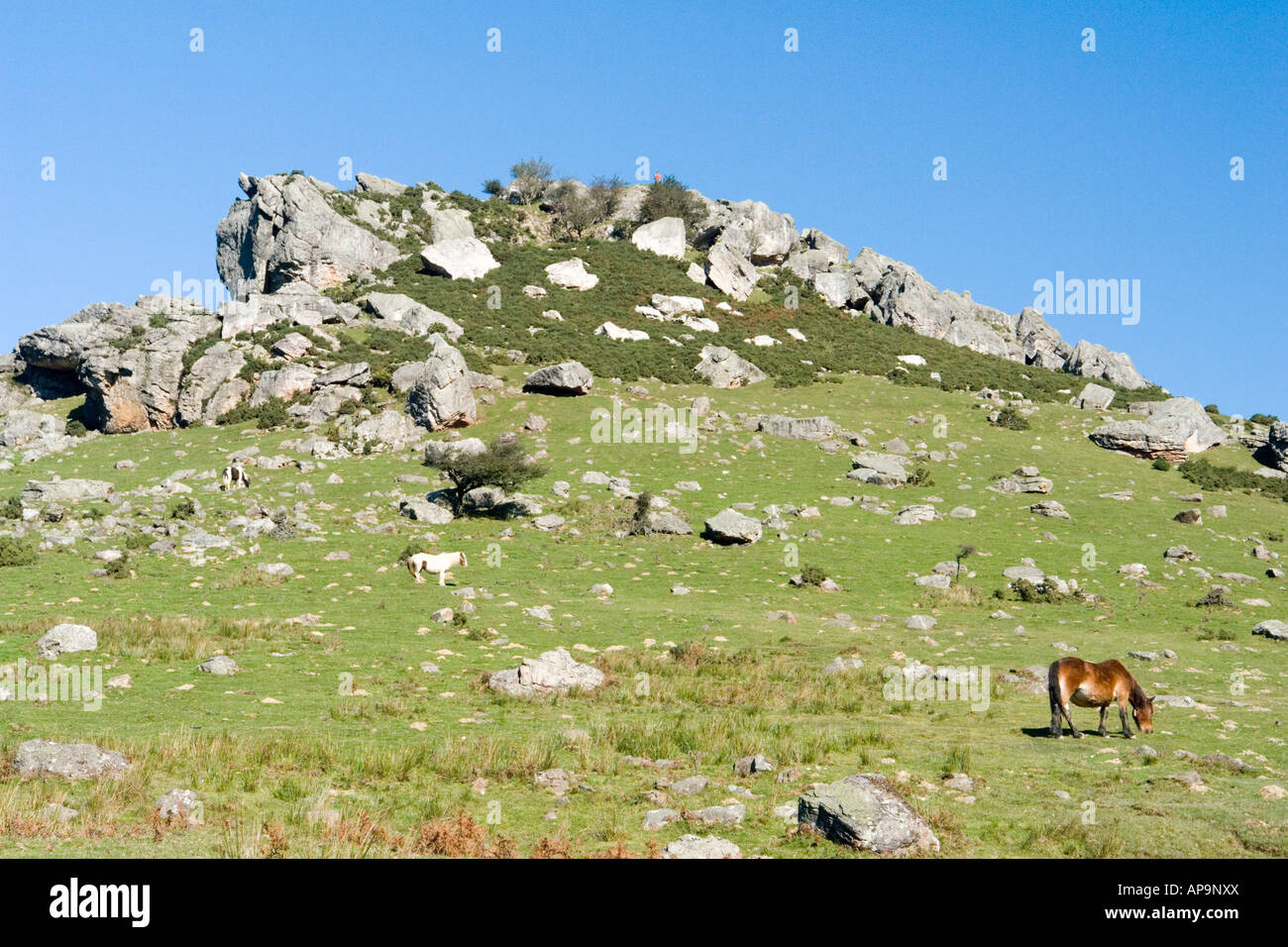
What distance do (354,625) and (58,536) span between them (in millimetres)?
16231

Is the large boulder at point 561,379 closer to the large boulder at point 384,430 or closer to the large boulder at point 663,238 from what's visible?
the large boulder at point 384,430

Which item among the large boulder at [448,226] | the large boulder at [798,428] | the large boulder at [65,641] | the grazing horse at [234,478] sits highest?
the large boulder at [448,226]

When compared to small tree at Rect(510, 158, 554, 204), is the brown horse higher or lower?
lower

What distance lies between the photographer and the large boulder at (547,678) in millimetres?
18250

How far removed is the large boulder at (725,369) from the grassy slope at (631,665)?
14551mm

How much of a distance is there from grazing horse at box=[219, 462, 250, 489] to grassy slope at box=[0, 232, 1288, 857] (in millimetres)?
1131

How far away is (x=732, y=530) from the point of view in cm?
3528

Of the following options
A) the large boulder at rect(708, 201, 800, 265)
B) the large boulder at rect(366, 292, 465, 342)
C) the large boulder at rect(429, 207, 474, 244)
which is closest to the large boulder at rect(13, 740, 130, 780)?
the large boulder at rect(366, 292, 465, 342)

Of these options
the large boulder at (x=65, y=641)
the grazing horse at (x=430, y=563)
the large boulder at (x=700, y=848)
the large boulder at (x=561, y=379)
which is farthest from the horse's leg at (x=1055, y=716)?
the large boulder at (x=561, y=379)

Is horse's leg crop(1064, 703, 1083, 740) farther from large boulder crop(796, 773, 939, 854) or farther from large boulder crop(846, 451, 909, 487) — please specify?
large boulder crop(846, 451, 909, 487)

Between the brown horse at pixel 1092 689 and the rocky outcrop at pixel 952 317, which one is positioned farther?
the rocky outcrop at pixel 952 317

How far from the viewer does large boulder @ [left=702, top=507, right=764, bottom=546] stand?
35312mm

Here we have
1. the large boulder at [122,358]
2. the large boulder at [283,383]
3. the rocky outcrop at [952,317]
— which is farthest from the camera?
the rocky outcrop at [952,317]

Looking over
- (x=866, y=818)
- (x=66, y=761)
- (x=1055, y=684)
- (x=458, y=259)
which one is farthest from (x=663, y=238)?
(x=866, y=818)
